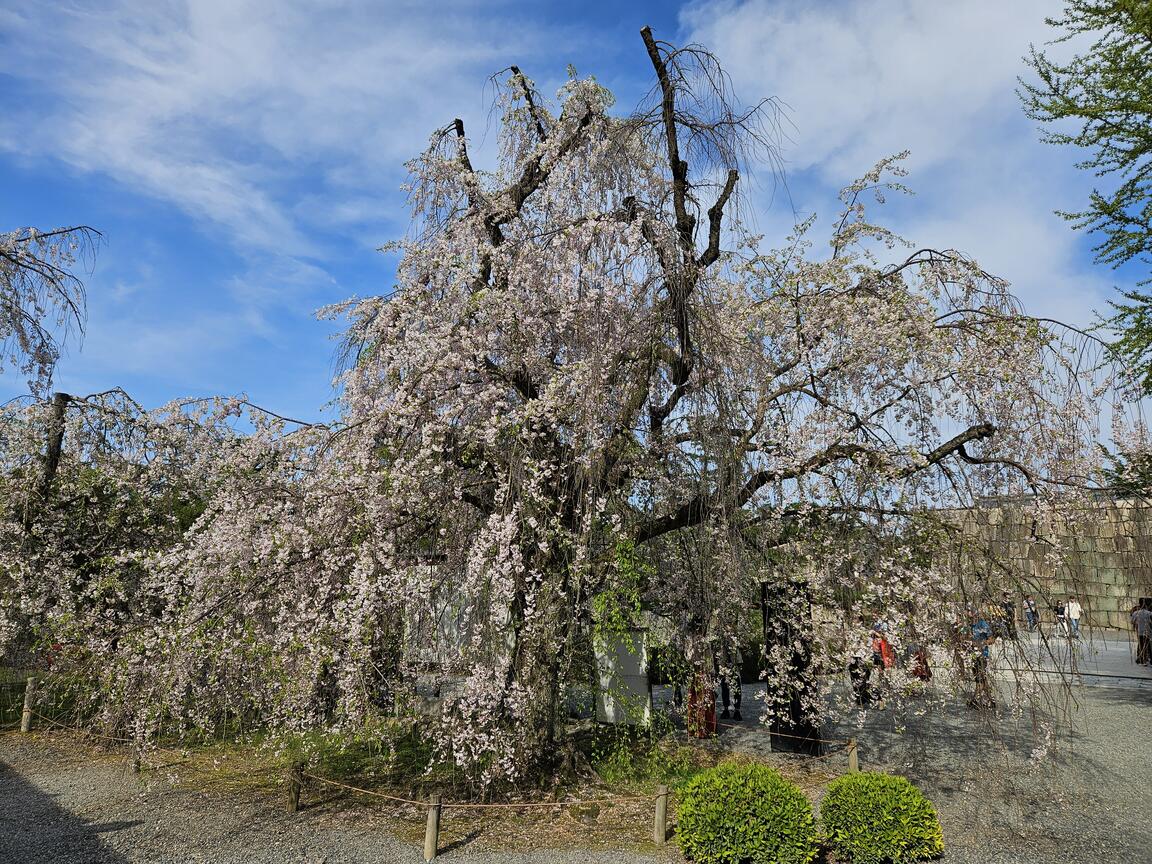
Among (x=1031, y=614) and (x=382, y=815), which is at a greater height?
(x=1031, y=614)

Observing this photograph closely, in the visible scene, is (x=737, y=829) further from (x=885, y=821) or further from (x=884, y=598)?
(x=884, y=598)

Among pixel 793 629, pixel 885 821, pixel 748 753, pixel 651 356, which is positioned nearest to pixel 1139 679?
pixel 748 753

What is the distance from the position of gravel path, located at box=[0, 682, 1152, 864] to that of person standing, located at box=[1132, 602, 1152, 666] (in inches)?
245

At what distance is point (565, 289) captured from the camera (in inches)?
251

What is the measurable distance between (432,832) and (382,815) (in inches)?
48.8

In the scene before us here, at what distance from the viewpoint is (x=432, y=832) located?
5.95 metres

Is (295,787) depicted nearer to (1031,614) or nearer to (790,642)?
(790,642)

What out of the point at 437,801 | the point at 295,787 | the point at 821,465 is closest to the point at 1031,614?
the point at 821,465

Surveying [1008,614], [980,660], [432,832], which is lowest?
[432,832]

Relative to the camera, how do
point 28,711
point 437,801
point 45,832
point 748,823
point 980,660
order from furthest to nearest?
point 28,711 < point 45,832 < point 980,660 < point 437,801 < point 748,823

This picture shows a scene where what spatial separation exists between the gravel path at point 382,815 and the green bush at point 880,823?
434 mm

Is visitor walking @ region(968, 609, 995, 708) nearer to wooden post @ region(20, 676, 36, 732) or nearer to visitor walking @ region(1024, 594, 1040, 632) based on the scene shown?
visitor walking @ region(1024, 594, 1040, 632)

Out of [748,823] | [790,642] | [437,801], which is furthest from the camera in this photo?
[790,642]

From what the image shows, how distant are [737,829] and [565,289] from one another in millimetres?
4551
